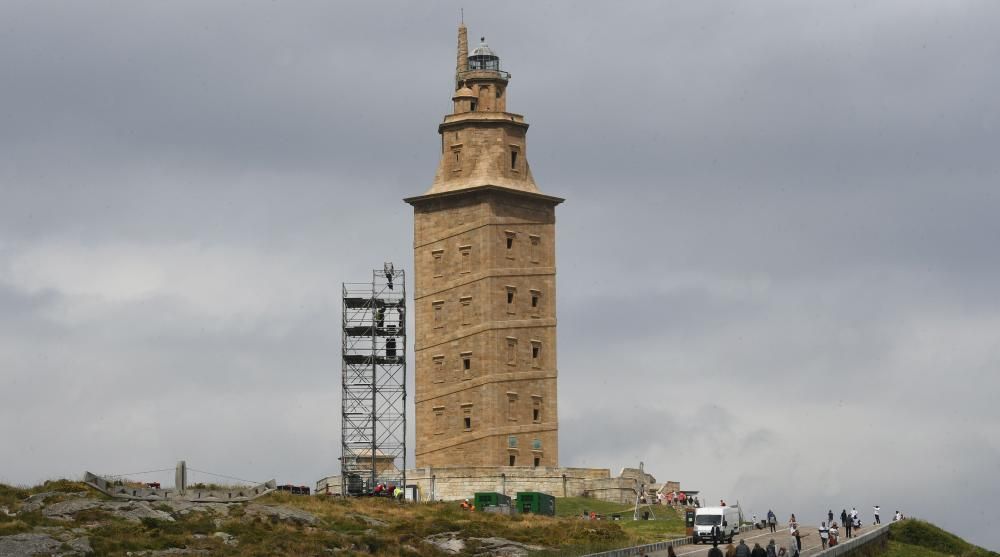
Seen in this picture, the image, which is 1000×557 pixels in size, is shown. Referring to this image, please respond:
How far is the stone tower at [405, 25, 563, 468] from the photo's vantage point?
11188cm

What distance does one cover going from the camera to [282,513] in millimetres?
88938

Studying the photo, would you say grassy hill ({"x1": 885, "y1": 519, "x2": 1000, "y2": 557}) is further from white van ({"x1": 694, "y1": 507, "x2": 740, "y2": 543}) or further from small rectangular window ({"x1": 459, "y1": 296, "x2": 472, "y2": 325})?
small rectangular window ({"x1": 459, "y1": 296, "x2": 472, "y2": 325})

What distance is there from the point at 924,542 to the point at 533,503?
1761 centimetres

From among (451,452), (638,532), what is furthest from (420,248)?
(638,532)

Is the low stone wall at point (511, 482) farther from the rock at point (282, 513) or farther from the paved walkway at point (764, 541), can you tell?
the rock at point (282, 513)

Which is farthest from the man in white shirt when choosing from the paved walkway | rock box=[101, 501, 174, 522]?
rock box=[101, 501, 174, 522]

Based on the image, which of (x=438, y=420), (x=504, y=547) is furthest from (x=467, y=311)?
(x=504, y=547)

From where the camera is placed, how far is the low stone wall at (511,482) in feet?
355

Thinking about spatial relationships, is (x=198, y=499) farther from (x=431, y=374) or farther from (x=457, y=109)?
(x=457, y=109)

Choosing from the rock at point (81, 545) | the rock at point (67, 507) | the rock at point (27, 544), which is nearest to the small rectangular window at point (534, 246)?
the rock at point (67, 507)

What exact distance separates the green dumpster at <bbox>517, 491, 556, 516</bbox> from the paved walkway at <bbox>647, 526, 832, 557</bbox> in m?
11.2

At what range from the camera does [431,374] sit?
114 meters

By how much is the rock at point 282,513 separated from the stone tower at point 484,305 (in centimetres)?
2200

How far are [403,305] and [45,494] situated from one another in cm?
2787
